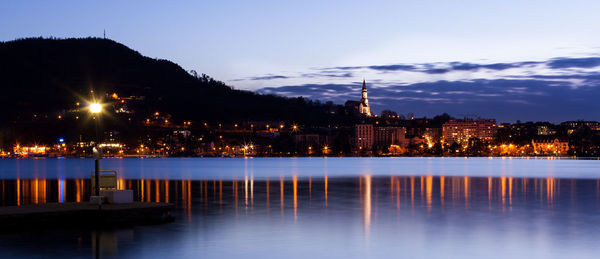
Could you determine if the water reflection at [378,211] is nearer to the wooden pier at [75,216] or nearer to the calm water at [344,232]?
the calm water at [344,232]

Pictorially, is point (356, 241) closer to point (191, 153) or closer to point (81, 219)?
Answer: point (81, 219)

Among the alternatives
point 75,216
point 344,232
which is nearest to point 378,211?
point 344,232

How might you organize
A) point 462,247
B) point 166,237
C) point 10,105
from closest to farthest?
point 462,247, point 166,237, point 10,105

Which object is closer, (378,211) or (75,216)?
(75,216)

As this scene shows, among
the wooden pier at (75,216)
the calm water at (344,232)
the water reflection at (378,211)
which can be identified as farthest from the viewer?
the water reflection at (378,211)

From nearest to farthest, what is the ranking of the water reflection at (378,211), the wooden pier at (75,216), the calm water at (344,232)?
the calm water at (344,232) < the wooden pier at (75,216) < the water reflection at (378,211)

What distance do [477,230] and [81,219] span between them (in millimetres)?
12584

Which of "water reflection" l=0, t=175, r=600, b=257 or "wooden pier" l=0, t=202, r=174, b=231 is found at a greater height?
"wooden pier" l=0, t=202, r=174, b=231

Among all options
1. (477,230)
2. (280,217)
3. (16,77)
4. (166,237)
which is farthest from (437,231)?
(16,77)

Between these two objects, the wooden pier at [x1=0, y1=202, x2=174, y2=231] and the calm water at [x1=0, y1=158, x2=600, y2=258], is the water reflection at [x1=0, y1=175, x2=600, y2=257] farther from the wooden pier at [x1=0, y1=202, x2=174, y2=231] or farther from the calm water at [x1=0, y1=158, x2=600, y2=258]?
the wooden pier at [x1=0, y1=202, x2=174, y2=231]

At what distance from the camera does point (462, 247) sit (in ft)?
62.1

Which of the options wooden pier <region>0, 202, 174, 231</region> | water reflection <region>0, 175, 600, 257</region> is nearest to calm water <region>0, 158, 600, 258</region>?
water reflection <region>0, 175, 600, 257</region>

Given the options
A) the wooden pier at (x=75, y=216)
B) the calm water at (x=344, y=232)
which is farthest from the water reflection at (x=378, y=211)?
the wooden pier at (x=75, y=216)

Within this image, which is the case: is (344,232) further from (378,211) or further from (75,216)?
(75,216)
